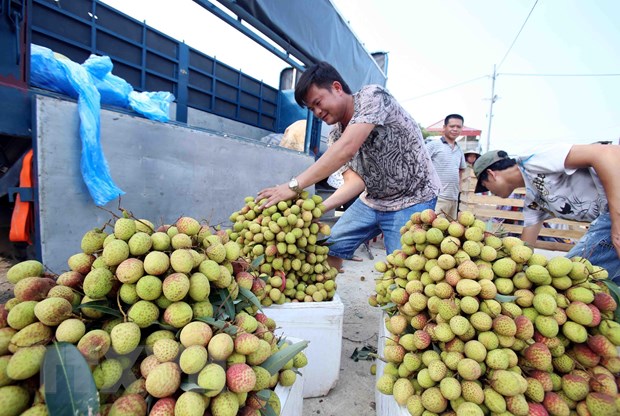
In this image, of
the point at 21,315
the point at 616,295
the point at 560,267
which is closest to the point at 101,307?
the point at 21,315

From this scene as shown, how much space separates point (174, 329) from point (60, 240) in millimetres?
2019

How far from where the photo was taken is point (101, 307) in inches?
35.5

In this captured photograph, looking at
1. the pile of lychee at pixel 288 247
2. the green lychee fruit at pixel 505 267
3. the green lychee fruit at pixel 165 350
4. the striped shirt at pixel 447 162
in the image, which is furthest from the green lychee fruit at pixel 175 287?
the striped shirt at pixel 447 162

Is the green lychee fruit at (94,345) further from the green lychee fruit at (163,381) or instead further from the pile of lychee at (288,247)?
the pile of lychee at (288,247)

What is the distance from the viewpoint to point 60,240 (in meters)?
2.35

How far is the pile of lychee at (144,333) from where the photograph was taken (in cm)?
77

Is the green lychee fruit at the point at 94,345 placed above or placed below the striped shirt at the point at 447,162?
below

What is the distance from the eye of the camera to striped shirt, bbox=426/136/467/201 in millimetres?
4855

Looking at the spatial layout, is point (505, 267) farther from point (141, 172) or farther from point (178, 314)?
point (141, 172)

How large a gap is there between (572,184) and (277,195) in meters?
1.80

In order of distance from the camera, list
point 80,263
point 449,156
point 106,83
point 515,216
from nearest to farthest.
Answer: point 80,263 → point 106,83 → point 449,156 → point 515,216

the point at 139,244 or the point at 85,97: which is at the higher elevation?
the point at 85,97

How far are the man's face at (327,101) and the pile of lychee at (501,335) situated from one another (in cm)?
121

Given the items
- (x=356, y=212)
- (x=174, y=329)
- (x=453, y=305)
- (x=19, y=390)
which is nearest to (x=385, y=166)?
(x=356, y=212)
